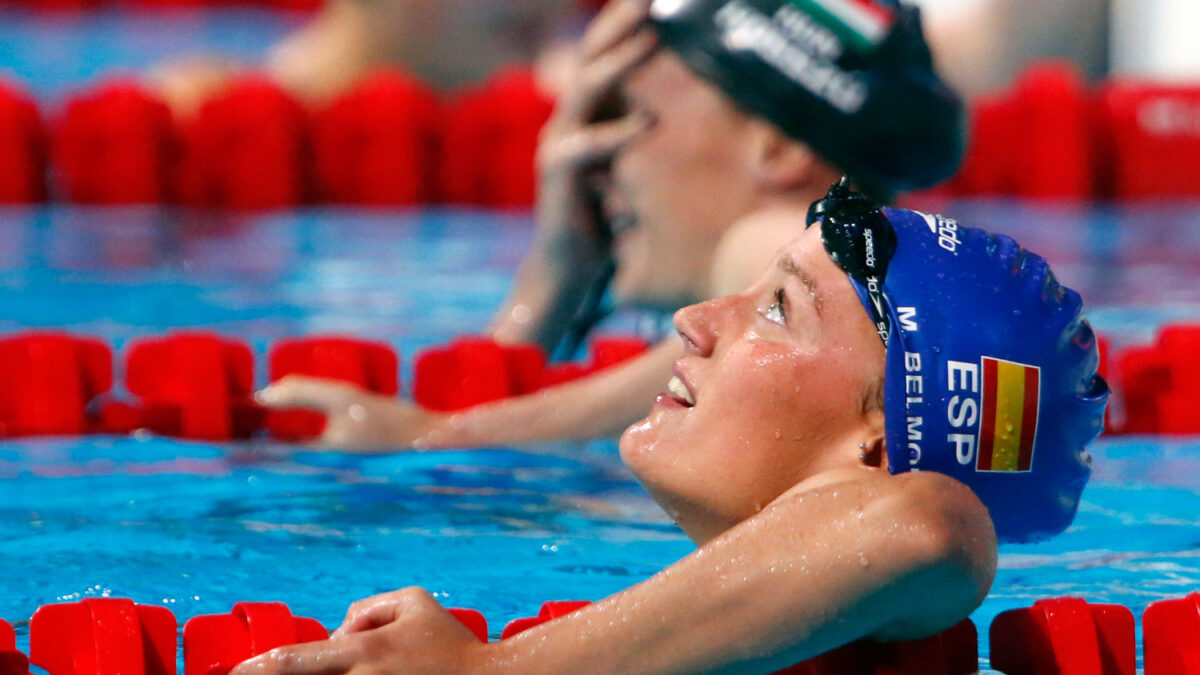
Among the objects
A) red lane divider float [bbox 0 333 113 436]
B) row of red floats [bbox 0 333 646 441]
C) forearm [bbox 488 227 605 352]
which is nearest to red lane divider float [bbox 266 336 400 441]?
row of red floats [bbox 0 333 646 441]

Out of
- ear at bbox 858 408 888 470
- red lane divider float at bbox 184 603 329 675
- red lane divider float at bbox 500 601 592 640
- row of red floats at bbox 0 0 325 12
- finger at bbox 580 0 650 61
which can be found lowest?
red lane divider float at bbox 184 603 329 675

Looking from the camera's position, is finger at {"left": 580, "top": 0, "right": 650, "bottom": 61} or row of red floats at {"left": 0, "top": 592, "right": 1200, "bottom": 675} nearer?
row of red floats at {"left": 0, "top": 592, "right": 1200, "bottom": 675}

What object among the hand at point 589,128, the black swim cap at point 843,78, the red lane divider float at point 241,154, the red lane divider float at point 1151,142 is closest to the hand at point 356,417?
the hand at point 589,128

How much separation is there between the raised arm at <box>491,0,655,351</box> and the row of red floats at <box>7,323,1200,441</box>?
0.30 ft

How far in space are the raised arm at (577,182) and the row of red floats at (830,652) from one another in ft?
4.09

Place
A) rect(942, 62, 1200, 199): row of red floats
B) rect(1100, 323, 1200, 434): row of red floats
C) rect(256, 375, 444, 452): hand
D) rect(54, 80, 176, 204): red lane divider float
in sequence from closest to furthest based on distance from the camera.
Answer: rect(256, 375, 444, 452): hand, rect(1100, 323, 1200, 434): row of red floats, rect(54, 80, 176, 204): red lane divider float, rect(942, 62, 1200, 199): row of red floats

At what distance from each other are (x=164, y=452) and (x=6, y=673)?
127 centimetres

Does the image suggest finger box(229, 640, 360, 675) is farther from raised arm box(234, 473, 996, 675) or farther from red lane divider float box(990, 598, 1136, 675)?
red lane divider float box(990, 598, 1136, 675)

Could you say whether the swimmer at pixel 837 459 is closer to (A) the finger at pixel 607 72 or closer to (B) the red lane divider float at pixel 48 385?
(A) the finger at pixel 607 72

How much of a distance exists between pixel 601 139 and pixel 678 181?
24cm

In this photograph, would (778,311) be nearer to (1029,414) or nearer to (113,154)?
(1029,414)

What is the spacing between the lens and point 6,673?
1.42m

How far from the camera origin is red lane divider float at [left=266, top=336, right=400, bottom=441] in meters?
3.01

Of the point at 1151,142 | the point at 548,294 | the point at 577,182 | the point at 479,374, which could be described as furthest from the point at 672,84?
the point at 1151,142
